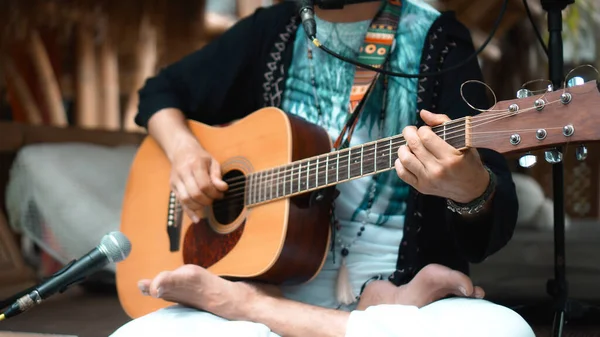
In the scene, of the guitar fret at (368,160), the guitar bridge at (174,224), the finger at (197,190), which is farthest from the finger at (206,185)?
the guitar fret at (368,160)

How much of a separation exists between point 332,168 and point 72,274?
0.47m

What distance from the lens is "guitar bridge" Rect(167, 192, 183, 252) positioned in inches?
55.0

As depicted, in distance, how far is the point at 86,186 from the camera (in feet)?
7.61

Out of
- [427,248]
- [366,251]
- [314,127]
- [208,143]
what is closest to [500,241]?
[427,248]

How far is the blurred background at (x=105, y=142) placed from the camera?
2.02 meters

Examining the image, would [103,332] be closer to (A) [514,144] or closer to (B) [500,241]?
(B) [500,241]

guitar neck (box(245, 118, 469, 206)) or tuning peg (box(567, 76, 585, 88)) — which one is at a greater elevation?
tuning peg (box(567, 76, 585, 88))

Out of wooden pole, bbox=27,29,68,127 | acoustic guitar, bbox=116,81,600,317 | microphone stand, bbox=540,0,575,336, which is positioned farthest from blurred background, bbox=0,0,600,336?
acoustic guitar, bbox=116,81,600,317

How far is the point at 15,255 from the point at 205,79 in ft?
3.29

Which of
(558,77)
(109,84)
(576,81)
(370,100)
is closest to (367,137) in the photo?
(370,100)

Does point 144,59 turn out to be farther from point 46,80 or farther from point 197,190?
point 197,190

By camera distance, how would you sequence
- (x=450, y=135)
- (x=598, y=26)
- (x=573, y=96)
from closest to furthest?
(x=573, y=96) < (x=450, y=135) < (x=598, y=26)

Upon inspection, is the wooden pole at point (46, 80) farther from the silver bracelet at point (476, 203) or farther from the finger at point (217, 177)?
the silver bracelet at point (476, 203)

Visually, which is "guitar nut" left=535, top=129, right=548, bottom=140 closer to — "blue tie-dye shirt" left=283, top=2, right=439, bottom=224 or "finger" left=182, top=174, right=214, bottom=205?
"blue tie-dye shirt" left=283, top=2, right=439, bottom=224
